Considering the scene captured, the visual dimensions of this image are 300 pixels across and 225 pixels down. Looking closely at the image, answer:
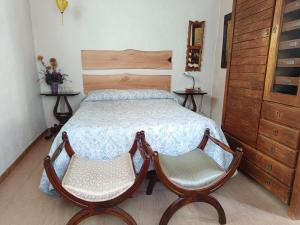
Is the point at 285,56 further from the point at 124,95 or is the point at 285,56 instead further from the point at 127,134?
the point at 124,95

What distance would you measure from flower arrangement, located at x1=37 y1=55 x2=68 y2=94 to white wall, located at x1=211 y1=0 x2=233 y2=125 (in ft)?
8.17

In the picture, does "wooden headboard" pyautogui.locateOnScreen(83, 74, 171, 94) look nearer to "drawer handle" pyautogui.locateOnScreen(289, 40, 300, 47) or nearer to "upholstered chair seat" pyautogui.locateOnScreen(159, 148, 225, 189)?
"upholstered chair seat" pyautogui.locateOnScreen(159, 148, 225, 189)

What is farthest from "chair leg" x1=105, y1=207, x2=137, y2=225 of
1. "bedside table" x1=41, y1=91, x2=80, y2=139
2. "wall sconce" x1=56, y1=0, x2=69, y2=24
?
"wall sconce" x1=56, y1=0, x2=69, y2=24

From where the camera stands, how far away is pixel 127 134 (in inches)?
66.4

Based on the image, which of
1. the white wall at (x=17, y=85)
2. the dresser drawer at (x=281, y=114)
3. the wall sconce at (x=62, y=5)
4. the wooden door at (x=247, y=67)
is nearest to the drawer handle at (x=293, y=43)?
the wooden door at (x=247, y=67)

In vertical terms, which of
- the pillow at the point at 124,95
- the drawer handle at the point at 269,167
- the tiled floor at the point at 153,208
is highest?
the pillow at the point at 124,95

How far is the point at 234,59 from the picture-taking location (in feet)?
6.82

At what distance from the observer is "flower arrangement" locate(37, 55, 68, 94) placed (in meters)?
3.01

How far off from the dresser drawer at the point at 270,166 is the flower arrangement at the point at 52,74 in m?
2.68

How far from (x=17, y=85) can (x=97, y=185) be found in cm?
187

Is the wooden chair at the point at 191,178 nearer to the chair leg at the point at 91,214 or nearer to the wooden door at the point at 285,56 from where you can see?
the chair leg at the point at 91,214

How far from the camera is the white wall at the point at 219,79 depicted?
10.6ft

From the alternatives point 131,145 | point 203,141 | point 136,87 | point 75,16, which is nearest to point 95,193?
point 131,145

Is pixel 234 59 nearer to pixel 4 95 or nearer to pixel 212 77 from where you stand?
pixel 212 77
